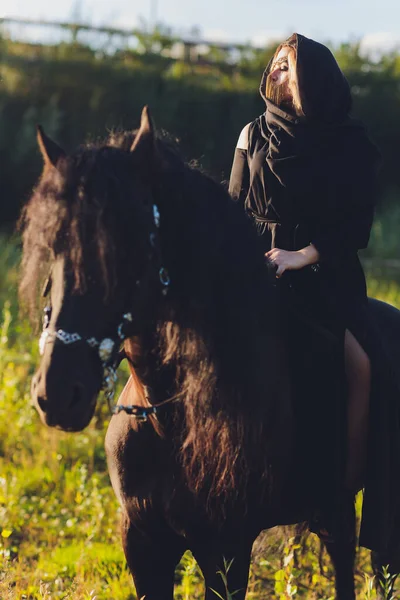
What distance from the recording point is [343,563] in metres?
4.05

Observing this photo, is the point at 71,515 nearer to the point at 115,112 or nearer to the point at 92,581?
the point at 92,581

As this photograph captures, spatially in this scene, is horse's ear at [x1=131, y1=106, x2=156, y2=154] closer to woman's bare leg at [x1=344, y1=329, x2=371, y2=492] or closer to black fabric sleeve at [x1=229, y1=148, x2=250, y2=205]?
black fabric sleeve at [x1=229, y1=148, x2=250, y2=205]

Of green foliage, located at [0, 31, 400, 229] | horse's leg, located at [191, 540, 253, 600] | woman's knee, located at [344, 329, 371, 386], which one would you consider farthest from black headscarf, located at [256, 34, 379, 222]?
green foliage, located at [0, 31, 400, 229]

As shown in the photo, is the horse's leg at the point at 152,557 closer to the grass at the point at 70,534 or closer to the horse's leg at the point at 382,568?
the grass at the point at 70,534

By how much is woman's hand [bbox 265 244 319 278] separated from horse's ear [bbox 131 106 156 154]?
0.66 metres

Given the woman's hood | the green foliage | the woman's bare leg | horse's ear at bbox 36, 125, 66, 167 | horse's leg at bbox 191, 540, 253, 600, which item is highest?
the green foliage

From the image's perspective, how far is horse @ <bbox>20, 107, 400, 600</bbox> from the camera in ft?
7.20

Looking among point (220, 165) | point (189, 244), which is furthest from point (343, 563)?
point (220, 165)

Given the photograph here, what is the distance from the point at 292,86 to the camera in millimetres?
3021

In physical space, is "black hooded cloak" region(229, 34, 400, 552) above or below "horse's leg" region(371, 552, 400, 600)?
above

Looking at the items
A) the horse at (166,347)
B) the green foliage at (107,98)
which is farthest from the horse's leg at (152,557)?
the green foliage at (107,98)

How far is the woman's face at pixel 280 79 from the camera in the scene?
3086 mm

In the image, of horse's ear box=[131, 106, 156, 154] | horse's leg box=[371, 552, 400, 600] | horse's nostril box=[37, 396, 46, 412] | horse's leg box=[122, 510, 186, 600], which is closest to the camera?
horse's nostril box=[37, 396, 46, 412]

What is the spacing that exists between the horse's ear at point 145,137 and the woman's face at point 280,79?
0.93 metres
